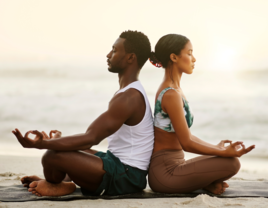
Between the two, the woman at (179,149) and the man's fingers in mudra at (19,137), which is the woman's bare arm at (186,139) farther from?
the man's fingers in mudra at (19,137)

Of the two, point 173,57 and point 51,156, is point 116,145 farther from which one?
point 173,57

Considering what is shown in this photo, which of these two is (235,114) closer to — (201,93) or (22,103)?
(201,93)

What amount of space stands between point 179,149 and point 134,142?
1.62 feet

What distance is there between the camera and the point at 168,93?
3082 millimetres

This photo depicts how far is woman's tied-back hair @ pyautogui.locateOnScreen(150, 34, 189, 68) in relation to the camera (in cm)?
327

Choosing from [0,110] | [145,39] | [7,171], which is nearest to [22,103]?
[0,110]

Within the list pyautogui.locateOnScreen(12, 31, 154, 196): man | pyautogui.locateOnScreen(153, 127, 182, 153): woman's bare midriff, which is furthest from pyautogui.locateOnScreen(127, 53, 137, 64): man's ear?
pyautogui.locateOnScreen(153, 127, 182, 153): woman's bare midriff

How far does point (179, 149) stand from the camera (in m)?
3.22

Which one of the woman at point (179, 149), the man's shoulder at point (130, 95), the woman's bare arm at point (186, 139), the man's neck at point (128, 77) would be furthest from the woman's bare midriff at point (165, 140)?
the man's neck at point (128, 77)

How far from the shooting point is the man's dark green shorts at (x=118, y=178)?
9.62ft

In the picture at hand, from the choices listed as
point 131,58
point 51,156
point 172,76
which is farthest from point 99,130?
point 172,76

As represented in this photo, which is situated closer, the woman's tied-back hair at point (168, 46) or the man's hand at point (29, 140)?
the man's hand at point (29, 140)

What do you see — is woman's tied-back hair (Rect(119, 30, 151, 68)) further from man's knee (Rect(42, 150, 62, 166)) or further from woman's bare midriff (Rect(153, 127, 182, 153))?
man's knee (Rect(42, 150, 62, 166))

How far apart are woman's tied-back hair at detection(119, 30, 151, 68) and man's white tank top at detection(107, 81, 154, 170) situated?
32 cm
